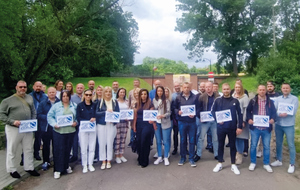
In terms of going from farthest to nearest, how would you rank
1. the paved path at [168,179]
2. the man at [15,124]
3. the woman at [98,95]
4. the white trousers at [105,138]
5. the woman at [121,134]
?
1. the woman at [121,134]
2. the woman at [98,95]
3. the white trousers at [105,138]
4. the man at [15,124]
5. the paved path at [168,179]

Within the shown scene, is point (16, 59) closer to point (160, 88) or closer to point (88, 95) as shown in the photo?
point (88, 95)

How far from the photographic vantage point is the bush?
86.8ft

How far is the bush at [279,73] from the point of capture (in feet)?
86.8

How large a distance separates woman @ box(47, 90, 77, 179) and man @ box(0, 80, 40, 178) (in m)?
0.59

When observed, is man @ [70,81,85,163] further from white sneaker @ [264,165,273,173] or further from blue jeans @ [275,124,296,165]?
blue jeans @ [275,124,296,165]

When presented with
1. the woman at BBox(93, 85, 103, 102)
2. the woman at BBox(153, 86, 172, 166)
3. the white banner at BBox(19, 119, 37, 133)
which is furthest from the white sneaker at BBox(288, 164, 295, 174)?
the white banner at BBox(19, 119, 37, 133)

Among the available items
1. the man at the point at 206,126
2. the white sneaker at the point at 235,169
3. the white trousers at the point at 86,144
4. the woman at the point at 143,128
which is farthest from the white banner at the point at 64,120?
the white sneaker at the point at 235,169

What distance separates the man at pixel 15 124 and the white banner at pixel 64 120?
769mm

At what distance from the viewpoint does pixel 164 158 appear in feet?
22.7

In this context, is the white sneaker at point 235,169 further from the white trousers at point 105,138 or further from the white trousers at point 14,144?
the white trousers at point 14,144

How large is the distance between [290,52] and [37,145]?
1562 inches

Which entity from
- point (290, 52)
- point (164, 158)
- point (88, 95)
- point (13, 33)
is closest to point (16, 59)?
point (13, 33)

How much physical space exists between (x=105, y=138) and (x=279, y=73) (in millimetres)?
25545

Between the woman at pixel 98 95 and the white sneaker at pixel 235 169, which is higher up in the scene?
the woman at pixel 98 95
